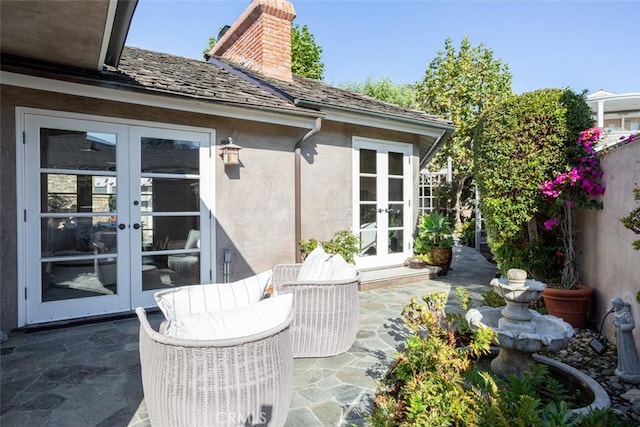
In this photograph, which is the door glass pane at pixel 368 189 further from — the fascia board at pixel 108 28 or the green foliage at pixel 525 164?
the fascia board at pixel 108 28

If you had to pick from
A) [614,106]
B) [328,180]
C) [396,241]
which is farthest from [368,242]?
[614,106]

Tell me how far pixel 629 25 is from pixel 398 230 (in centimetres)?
613

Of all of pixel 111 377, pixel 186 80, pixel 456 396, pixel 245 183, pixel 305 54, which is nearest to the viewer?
pixel 456 396

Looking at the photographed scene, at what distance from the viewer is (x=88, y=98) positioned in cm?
455

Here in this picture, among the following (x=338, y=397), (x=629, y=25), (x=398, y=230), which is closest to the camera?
(x=338, y=397)

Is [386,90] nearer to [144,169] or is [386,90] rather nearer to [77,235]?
[144,169]

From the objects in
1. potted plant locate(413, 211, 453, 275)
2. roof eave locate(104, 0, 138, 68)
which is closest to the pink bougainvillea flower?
potted plant locate(413, 211, 453, 275)

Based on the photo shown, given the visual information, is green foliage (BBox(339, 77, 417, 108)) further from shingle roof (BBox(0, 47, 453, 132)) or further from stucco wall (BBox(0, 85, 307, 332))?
stucco wall (BBox(0, 85, 307, 332))

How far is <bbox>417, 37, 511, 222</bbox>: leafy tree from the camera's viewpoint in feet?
41.4

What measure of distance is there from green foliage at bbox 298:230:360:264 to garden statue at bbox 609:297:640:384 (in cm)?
391

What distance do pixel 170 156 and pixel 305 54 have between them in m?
15.6

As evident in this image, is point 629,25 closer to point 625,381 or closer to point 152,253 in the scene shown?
point 625,381

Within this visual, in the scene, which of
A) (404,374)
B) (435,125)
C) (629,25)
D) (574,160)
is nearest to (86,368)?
(404,374)

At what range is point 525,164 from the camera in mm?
4840
